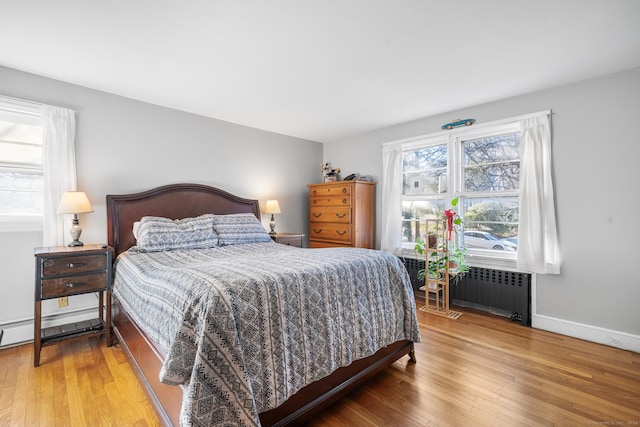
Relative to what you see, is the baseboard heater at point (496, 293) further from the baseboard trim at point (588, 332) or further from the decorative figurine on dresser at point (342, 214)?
the decorative figurine on dresser at point (342, 214)

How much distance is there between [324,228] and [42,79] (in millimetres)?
3468

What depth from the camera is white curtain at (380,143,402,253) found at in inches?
159

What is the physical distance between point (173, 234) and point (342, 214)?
7.17 ft

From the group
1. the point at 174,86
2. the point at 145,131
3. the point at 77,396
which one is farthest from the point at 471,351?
the point at 145,131

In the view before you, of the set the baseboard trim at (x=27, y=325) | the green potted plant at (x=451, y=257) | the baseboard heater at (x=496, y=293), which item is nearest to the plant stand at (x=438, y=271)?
the green potted plant at (x=451, y=257)

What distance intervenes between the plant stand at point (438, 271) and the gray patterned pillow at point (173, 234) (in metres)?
2.45

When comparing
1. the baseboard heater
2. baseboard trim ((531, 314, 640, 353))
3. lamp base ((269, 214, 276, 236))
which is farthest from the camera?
lamp base ((269, 214, 276, 236))

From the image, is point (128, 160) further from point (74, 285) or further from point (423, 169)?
point (423, 169)

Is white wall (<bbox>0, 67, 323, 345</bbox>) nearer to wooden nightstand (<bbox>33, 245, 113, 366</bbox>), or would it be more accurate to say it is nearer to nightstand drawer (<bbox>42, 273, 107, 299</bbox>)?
wooden nightstand (<bbox>33, 245, 113, 366</bbox>)

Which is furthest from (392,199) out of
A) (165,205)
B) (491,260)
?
(165,205)

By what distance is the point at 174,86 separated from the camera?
2.83 m

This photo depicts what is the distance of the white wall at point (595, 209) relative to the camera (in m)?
2.47

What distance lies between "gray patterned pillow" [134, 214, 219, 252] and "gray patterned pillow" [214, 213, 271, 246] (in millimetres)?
85

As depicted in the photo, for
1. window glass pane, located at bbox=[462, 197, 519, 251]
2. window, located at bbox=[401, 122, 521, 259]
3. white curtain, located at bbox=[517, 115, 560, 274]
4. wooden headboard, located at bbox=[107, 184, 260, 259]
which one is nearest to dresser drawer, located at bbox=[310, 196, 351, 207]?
window, located at bbox=[401, 122, 521, 259]
